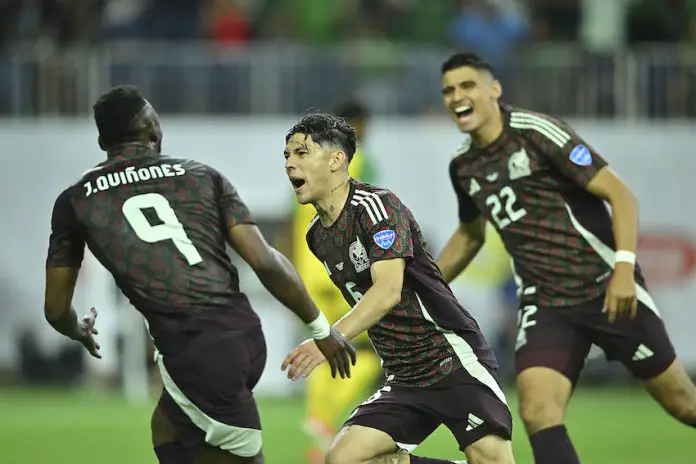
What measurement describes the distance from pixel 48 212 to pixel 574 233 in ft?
34.1

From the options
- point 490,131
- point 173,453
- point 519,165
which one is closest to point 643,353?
point 519,165

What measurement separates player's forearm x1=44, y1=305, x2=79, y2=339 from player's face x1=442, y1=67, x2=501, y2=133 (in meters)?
2.43

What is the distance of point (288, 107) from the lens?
53.4 ft

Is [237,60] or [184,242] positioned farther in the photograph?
[237,60]

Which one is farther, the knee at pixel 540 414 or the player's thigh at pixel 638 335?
the player's thigh at pixel 638 335

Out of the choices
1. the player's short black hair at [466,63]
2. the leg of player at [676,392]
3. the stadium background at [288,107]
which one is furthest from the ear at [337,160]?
the stadium background at [288,107]

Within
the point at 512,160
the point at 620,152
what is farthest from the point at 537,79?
the point at 512,160

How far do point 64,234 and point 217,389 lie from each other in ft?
3.26

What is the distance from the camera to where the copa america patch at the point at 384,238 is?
593 centimetres

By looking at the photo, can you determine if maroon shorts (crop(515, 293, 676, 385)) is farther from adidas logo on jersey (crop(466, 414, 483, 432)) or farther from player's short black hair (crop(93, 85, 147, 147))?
player's short black hair (crop(93, 85, 147, 147))

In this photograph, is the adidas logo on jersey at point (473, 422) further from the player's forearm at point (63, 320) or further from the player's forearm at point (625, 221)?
the player's forearm at point (63, 320)

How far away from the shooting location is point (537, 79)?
16.3 meters

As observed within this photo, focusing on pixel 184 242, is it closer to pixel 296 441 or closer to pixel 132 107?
pixel 132 107

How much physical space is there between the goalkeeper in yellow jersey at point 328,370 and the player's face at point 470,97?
7.35 feet
